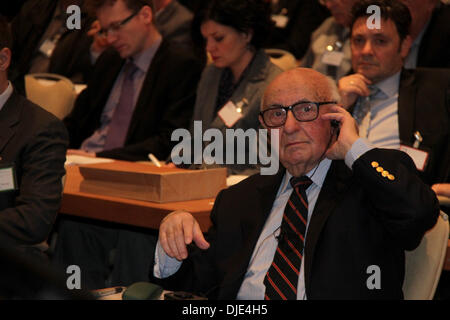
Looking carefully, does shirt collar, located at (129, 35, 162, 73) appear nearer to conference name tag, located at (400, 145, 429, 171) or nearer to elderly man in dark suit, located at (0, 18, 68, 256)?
elderly man in dark suit, located at (0, 18, 68, 256)

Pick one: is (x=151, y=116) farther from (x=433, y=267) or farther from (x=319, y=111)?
(x=433, y=267)

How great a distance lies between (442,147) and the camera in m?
3.24

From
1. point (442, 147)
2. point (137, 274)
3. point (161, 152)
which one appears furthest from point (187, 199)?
point (442, 147)

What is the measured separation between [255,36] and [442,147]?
52.5 inches

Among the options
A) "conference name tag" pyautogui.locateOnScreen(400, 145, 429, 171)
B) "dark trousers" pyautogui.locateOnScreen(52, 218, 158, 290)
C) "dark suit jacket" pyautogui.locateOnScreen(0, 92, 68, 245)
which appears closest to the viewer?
"dark suit jacket" pyautogui.locateOnScreen(0, 92, 68, 245)

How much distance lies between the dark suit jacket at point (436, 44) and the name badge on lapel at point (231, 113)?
1.28 m

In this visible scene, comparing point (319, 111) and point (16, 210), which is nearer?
point (319, 111)

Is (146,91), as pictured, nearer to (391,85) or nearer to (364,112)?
(364,112)

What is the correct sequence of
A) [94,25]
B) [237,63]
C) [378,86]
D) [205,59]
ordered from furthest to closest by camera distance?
1. [94,25]
2. [205,59]
3. [237,63]
4. [378,86]

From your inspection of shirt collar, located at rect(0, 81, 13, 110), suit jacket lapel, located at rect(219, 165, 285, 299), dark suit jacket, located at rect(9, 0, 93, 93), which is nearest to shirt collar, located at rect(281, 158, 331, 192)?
suit jacket lapel, located at rect(219, 165, 285, 299)

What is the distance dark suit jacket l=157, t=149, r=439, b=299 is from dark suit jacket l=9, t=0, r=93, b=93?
3.59m

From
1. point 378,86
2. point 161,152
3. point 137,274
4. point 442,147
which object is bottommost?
point 137,274

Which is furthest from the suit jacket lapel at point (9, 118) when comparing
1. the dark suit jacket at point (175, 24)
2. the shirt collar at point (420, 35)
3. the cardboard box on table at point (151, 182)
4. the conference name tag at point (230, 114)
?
the dark suit jacket at point (175, 24)

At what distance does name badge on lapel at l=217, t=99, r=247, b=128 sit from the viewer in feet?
12.1
